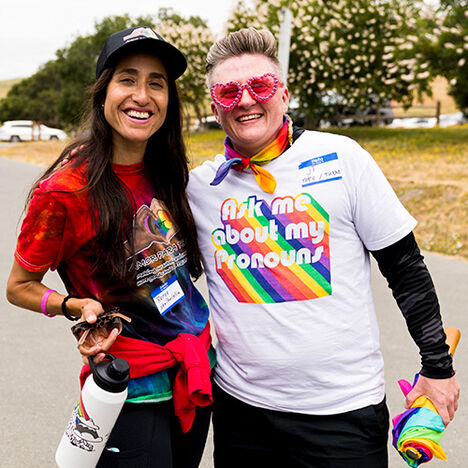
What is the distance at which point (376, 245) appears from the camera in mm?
2213

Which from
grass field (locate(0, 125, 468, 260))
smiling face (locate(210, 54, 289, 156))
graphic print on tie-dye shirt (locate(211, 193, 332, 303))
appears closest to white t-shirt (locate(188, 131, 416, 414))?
graphic print on tie-dye shirt (locate(211, 193, 332, 303))

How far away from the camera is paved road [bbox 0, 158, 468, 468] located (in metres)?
3.78

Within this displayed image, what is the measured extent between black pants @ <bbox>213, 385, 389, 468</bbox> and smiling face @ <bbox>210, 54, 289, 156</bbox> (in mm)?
999

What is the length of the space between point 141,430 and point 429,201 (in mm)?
8464

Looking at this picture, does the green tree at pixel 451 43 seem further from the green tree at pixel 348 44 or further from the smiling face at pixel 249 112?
the smiling face at pixel 249 112

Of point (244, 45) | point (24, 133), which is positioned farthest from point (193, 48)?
point (244, 45)

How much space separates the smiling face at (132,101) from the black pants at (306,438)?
1.07 meters

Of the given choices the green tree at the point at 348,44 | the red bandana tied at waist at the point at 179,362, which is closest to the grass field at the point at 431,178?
the green tree at the point at 348,44

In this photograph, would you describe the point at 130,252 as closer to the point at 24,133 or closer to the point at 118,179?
the point at 118,179

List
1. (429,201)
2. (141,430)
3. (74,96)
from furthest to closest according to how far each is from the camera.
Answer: (74,96) < (429,201) < (141,430)

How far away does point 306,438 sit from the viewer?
2.19 m

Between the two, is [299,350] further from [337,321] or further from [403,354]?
[403,354]

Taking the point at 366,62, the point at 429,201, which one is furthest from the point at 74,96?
the point at 429,201

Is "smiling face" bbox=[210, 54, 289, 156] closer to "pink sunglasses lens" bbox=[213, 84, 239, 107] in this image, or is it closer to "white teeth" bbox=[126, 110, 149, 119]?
"pink sunglasses lens" bbox=[213, 84, 239, 107]
